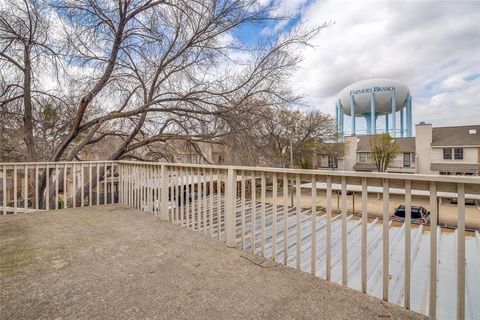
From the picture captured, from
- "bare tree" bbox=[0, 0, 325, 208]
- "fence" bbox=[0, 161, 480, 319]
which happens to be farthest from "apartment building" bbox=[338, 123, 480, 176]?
"bare tree" bbox=[0, 0, 325, 208]

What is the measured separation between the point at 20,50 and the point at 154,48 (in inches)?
118

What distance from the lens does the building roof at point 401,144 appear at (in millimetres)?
20888

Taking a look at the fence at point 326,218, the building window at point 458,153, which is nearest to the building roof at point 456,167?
the building window at point 458,153

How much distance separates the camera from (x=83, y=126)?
6.45 m

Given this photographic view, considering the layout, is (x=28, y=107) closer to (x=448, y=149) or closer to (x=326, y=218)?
(x=326, y=218)

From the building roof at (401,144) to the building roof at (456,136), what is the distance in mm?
1683

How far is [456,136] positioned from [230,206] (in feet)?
78.2

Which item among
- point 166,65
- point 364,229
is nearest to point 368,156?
point 166,65

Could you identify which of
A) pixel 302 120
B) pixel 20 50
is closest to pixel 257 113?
pixel 20 50

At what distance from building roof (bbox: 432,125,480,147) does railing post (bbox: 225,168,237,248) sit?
22.9m

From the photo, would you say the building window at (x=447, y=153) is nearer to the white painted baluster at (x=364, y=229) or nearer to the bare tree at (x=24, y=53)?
the white painted baluster at (x=364, y=229)

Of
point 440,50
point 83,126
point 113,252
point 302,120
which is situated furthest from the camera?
point 302,120

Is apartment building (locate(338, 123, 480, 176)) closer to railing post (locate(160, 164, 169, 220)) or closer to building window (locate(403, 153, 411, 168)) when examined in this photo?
building window (locate(403, 153, 411, 168))

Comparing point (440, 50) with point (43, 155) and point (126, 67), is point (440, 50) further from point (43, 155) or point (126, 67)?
point (43, 155)
